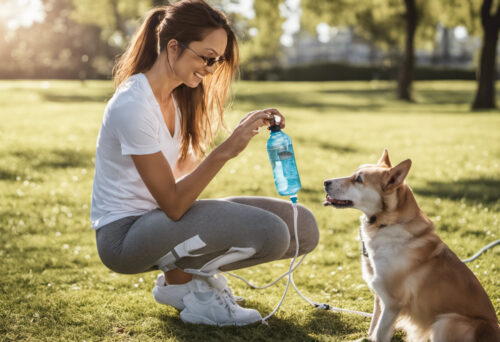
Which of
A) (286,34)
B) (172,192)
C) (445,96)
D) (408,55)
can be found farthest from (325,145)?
(286,34)

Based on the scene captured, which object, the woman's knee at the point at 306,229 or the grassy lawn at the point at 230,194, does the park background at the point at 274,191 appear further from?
the woman's knee at the point at 306,229

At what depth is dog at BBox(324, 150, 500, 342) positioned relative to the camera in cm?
276

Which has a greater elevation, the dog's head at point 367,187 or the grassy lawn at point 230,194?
the dog's head at point 367,187

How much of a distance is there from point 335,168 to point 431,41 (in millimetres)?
25770

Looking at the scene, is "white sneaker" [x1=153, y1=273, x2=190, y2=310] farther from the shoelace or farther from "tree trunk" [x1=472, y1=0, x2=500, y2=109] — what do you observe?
"tree trunk" [x1=472, y1=0, x2=500, y2=109]

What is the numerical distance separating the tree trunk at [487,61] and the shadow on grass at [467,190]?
1361 centimetres

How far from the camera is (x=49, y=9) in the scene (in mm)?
53344

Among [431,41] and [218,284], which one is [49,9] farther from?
[218,284]

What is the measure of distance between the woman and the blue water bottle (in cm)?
20

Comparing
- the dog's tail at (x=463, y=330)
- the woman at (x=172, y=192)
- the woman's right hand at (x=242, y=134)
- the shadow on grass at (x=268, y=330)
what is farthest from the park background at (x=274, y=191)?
the woman's right hand at (x=242, y=134)

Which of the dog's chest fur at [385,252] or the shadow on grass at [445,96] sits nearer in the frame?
the dog's chest fur at [385,252]

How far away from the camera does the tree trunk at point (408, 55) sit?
910 inches

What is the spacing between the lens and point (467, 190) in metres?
7.26

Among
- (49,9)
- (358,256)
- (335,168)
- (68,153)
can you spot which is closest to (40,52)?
(49,9)
